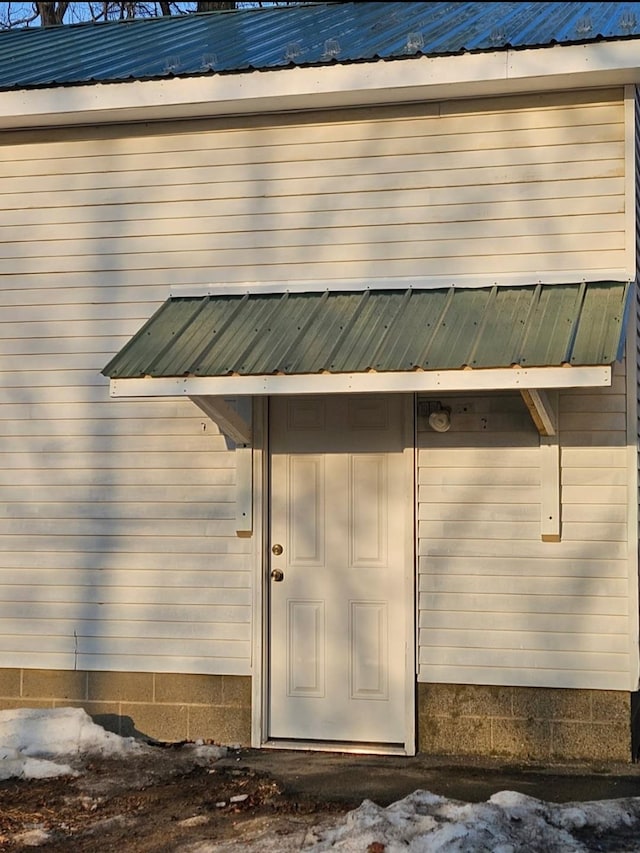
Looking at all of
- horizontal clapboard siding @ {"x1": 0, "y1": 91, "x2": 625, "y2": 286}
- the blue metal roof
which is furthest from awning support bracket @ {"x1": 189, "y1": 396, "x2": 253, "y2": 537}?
the blue metal roof

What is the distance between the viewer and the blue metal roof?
22.3ft

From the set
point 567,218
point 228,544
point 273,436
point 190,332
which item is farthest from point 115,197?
point 567,218

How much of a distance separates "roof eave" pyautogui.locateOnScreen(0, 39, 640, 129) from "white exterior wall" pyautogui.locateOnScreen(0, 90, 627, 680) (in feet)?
A: 0.49

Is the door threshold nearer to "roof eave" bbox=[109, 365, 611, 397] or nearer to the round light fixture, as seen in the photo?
the round light fixture

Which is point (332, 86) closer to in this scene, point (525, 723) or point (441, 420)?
point (441, 420)

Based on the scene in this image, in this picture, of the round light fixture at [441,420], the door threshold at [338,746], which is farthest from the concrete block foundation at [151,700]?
the round light fixture at [441,420]

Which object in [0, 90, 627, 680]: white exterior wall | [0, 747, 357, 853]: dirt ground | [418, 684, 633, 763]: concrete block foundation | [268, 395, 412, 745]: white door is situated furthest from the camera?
[268, 395, 412, 745]: white door

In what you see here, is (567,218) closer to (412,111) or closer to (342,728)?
(412,111)

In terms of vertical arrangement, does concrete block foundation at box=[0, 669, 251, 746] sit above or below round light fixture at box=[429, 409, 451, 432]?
below

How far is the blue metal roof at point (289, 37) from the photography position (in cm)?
679

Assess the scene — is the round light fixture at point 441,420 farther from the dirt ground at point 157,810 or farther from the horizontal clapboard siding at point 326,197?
the dirt ground at point 157,810

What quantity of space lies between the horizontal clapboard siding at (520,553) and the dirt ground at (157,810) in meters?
1.41

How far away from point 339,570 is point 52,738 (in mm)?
2009

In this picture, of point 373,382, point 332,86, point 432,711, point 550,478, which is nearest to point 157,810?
point 432,711
